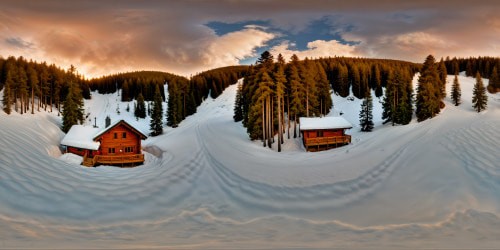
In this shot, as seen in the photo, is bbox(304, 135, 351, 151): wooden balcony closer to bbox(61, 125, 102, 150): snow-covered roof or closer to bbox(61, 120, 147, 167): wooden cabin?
bbox(61, 120, 147, 167): wooden cabin

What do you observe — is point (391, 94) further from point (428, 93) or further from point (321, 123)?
point (321, 123)

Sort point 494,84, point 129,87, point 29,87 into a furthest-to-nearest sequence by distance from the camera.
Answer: point 129,87
point 494,84
point 29,87

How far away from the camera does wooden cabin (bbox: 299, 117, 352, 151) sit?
40.0 m

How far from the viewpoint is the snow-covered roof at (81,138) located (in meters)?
36.9

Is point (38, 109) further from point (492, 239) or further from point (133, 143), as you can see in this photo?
point (492, 239)

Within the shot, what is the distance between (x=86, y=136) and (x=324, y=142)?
29.9 meters

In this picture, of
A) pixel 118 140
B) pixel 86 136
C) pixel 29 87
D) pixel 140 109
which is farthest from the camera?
pixel 140 109

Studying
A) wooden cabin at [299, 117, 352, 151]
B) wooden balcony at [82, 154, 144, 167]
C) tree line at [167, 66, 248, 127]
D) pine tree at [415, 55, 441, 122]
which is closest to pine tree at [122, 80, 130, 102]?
tree line at [167, 66, 248, 127]

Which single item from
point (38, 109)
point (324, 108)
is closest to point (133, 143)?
point (324, 108)

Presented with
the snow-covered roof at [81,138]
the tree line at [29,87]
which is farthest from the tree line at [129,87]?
the snow-covered roof at [81,138]

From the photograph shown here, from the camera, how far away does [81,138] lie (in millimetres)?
38938

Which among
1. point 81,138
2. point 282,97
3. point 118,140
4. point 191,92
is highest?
point 191,92

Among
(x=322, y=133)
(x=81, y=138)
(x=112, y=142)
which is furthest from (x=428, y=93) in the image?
(x=81, y=138)

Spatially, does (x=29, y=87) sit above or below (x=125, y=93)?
below
